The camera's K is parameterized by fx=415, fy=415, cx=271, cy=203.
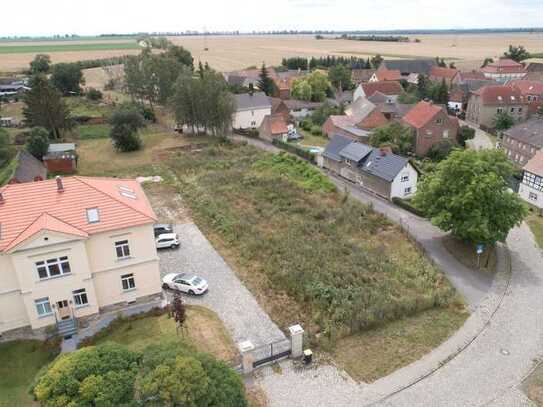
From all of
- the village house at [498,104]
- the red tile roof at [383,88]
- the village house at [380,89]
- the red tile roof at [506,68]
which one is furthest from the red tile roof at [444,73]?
the village house at [498,104]

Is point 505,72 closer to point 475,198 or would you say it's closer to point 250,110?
point 250,110

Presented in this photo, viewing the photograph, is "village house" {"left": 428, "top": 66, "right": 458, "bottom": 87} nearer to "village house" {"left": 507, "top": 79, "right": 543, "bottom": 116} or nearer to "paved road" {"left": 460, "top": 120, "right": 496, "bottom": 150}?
"village house" {"left": 507, "top": 79, "right": 543, "bottom": 116}

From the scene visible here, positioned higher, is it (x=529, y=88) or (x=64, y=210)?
(x=64, y=210)

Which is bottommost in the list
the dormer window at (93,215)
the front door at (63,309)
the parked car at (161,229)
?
the parked car at (161,229)

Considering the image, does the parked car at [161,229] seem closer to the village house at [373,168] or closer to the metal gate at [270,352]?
the metal gate at [270,352]

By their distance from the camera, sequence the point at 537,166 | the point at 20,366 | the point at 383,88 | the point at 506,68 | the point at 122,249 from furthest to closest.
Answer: the point at 506,68
the point at 383,88
the point at 537,166
the point at 122,249
the point at 20,366

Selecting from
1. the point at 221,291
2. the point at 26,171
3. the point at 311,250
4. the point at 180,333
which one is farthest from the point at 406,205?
the point at 26,171
